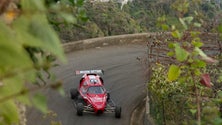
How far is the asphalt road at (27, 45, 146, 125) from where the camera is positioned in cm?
1595

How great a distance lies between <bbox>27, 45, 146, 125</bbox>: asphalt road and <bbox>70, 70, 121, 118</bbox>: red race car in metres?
0.24

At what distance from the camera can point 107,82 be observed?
21.4 metres

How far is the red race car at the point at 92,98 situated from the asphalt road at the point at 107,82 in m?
0.24

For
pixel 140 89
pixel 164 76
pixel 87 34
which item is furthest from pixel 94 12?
pixel 164 76

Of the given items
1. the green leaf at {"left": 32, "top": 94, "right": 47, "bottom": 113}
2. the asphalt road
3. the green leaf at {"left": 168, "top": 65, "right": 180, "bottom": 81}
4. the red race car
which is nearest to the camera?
the green leaf at {"left": 32, "top": 94, "right": 47, "bottom": 113}

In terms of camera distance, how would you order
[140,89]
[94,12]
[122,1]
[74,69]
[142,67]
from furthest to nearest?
1. [122,1]
2. [94,12]
3. [142,67]
4. [74,69]
5. [140,89]

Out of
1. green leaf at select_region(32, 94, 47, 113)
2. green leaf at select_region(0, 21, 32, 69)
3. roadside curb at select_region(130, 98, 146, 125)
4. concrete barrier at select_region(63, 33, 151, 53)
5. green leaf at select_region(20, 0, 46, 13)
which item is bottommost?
roadside curb at select_region(130, 98, 146, 125)

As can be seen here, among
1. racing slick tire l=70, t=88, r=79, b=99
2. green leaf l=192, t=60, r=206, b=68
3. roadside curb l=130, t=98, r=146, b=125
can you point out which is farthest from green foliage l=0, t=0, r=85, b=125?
racing slick tire l=70, t=88, r=79, b=99

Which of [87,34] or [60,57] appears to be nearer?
[60,57]

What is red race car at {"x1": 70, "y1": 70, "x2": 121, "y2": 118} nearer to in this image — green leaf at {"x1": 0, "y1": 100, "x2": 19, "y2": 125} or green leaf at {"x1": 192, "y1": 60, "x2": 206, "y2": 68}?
green leaf at {"x1": 192, "y1": 60, "x2": 206, "y2": 68}

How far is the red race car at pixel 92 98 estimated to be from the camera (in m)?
16.5

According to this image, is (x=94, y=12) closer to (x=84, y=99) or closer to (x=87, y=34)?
(x=87, y=34)

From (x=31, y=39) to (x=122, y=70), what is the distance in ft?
75.9

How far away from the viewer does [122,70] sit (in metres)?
23.8
